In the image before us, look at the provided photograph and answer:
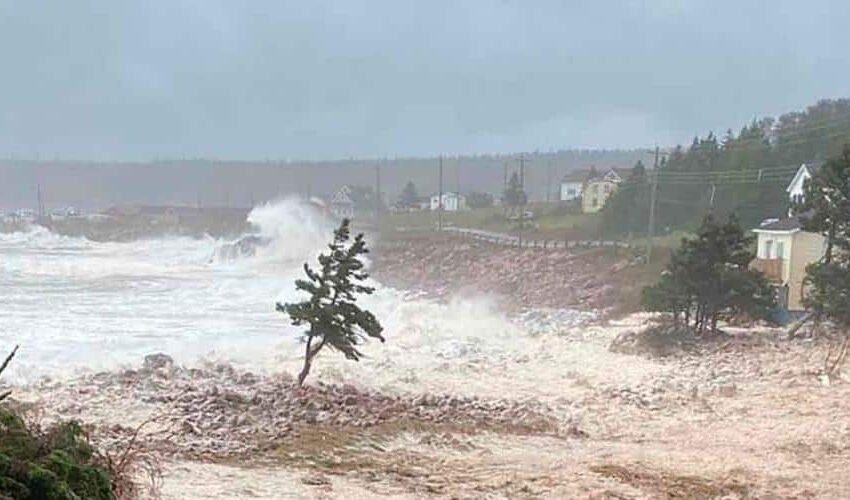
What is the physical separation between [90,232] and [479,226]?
177ft

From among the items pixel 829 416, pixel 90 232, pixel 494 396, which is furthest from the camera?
pixel 90 232

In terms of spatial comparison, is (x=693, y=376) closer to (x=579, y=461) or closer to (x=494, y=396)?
(x=494, y=396)

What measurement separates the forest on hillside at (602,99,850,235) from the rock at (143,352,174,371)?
32.9m

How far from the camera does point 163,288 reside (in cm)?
4194

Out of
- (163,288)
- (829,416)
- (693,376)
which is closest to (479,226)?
(163,288)

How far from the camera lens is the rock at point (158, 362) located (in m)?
18.9

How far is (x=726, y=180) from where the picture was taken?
49344 millimetres

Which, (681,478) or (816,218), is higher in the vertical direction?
(816,218)

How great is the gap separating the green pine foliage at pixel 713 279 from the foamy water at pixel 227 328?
11.4 ft

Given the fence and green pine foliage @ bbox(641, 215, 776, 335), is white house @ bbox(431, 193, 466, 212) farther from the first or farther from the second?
green pine foliage @ bbox(641, 215, 776, 335)

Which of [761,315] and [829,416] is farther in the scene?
[761,315]

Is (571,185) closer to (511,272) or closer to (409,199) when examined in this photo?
(409,199)

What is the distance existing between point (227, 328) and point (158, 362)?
28.6ft

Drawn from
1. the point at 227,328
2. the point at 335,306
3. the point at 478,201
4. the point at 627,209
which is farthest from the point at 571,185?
the point at 335,306
